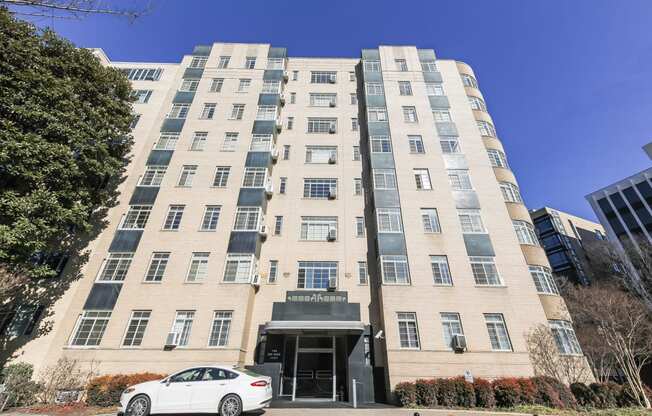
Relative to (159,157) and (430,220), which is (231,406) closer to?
(430,220)

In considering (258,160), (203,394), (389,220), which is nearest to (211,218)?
(258,160)

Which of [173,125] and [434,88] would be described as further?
[434,88]

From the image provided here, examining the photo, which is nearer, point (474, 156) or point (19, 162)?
point (19, 162)

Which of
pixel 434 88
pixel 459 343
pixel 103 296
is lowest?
pixel 459 343

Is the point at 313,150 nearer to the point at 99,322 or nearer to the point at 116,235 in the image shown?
the point at 116,235

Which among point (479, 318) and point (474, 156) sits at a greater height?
point (474, 156)

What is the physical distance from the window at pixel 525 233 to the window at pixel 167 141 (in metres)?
27.8

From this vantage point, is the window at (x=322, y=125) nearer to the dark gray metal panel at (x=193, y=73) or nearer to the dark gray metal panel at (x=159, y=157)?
the dark gray metal panel at (x=159, y=157)

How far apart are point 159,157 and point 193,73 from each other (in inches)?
432

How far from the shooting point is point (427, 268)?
18.0m

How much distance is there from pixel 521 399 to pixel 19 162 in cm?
2737

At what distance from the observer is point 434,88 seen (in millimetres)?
26938

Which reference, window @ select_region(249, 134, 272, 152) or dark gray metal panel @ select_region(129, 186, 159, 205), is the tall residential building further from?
window @ select_region(249, 134, 272, 152)

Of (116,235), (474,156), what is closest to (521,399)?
(474,156)
